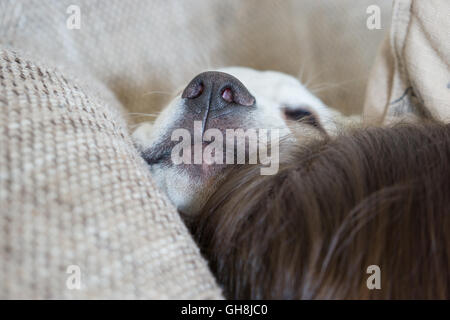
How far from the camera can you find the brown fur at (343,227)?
1.36 feet

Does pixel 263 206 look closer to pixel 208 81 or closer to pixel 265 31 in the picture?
pixel 208 81

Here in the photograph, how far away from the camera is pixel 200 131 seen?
653 mm

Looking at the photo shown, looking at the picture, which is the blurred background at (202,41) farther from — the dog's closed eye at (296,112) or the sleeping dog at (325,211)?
the sleeping dog at (325,211)

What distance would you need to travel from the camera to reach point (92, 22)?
110 cm

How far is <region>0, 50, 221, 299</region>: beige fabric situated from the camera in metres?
0.36

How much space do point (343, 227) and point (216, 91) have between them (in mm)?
305

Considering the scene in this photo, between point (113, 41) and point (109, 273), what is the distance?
0.86 meters
